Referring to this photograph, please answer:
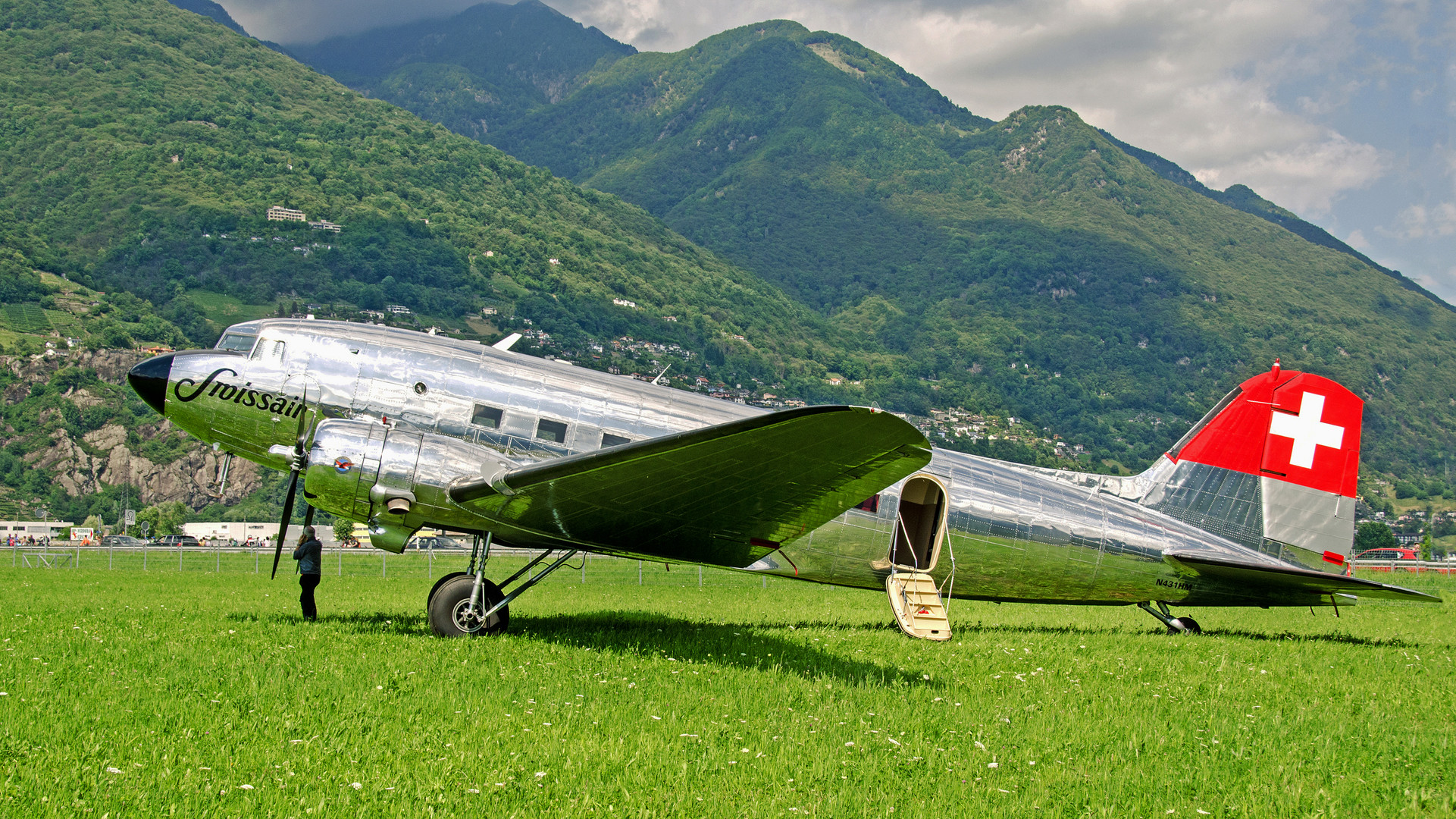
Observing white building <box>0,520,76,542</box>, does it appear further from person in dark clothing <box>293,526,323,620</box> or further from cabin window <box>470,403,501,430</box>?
cabin window <box>470,403,501,430</box>

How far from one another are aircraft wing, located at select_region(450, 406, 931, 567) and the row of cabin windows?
1148 millimetres

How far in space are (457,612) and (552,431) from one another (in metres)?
2.25

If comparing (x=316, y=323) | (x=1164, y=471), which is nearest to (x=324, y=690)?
(x=316, y=323)

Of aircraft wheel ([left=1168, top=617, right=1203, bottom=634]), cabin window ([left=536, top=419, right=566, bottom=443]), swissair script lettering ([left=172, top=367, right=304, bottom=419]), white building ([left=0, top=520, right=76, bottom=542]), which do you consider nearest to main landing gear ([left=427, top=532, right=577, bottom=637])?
cabin window ([left=536, top=419, right=566, bottom=443])

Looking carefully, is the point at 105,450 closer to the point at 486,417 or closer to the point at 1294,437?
the point at 486,417

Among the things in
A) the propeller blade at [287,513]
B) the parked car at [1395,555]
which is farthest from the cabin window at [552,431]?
the parked car at [1395,555]

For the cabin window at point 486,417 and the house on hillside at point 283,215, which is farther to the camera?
the house on hillside at point 283,215

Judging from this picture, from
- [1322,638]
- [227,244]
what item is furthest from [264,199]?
[1322,638]

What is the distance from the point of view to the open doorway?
39.2ft

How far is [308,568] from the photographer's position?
11992mm

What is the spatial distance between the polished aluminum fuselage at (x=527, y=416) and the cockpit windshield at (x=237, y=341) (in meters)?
0.09

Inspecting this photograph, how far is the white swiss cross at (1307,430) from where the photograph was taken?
13922 mm

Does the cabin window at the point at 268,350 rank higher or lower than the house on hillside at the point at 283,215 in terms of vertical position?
lower

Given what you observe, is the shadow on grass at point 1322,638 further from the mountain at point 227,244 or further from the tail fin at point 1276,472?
the mountain at point 227,244
